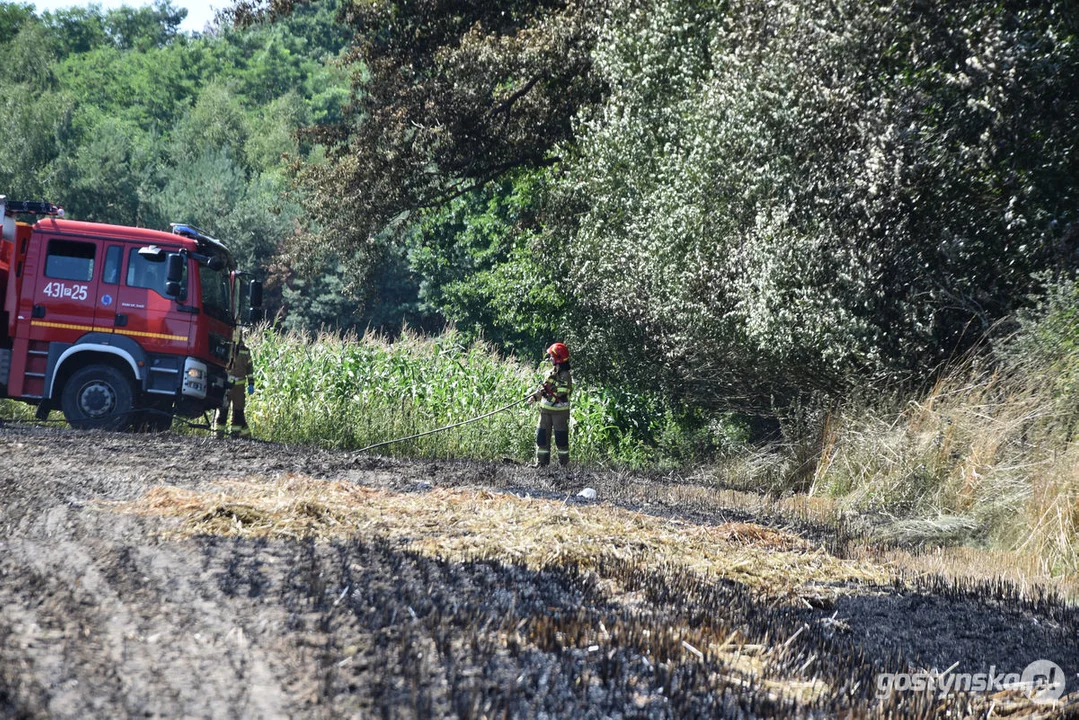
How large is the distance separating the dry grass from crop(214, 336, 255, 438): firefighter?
299 inches

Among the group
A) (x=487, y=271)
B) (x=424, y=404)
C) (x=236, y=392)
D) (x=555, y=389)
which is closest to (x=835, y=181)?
(x=555, y=389)

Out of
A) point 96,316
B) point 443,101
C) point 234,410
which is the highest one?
point 443,101

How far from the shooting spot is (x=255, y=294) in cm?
1641

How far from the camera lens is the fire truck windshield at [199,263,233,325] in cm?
1540

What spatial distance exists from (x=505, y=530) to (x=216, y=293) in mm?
9793

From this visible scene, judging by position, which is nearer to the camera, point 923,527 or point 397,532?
point 397,532

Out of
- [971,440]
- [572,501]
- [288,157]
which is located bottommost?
[572,501]

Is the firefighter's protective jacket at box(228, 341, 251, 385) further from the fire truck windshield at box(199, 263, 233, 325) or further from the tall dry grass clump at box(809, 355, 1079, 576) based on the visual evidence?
the tall dry grass clump at box(809, 355, 1079, 576)

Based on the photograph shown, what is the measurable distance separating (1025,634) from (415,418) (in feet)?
40.5

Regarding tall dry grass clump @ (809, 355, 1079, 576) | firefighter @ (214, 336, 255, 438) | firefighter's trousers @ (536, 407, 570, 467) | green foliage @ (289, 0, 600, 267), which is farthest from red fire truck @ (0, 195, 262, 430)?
tall dry grass clump @ (809, 355, 1079, 576)

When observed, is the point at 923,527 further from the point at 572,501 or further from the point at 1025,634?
the point at 1025,634

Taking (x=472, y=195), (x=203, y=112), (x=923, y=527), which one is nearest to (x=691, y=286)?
(x=923, y=527)

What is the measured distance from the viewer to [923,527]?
9883 millimetres

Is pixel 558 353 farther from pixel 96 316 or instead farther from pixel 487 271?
pixel 487 271
